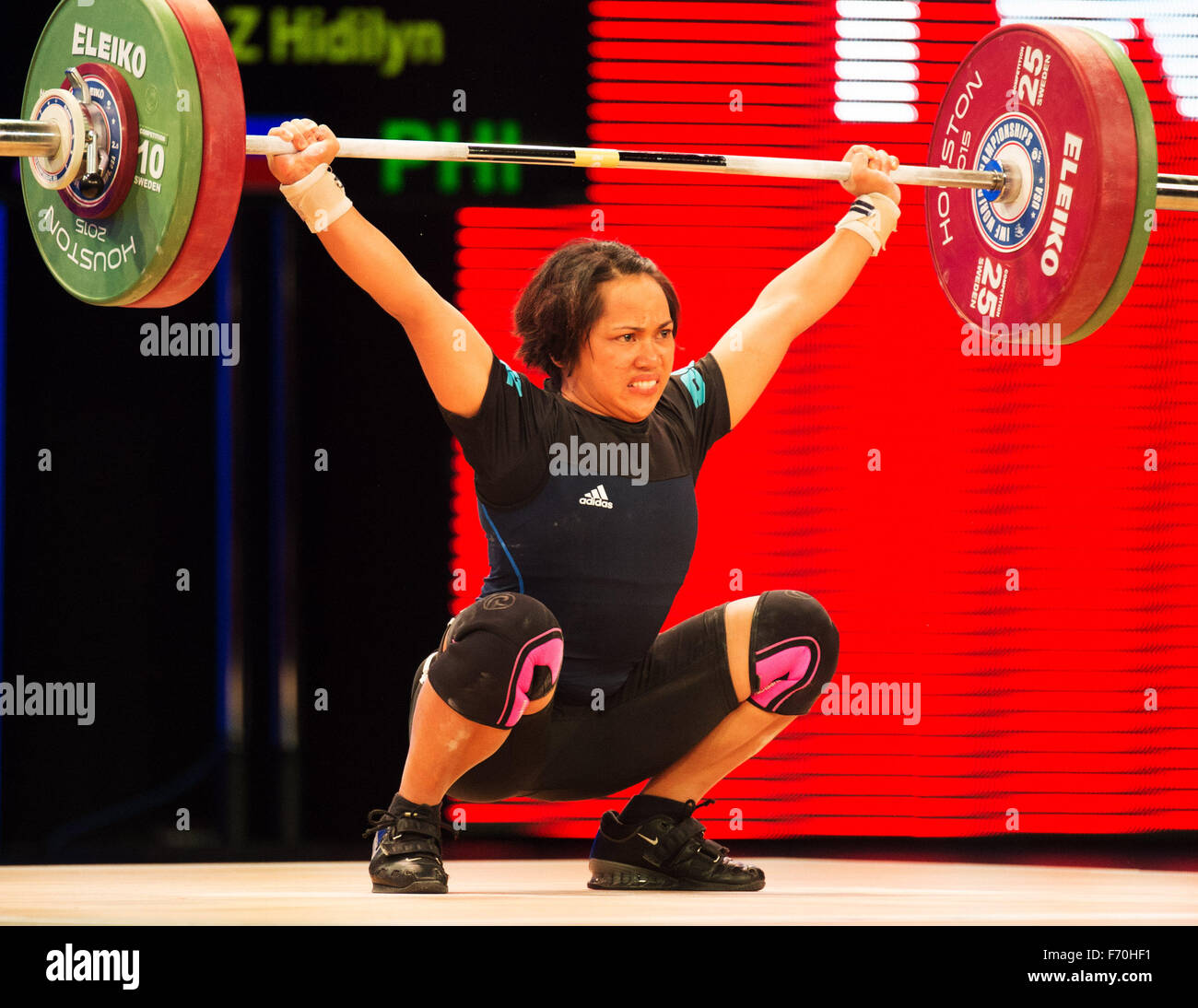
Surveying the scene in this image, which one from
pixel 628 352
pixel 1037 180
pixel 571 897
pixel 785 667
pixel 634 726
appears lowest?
pixel 571 897

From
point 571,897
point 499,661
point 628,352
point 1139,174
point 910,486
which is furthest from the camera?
point 910,486

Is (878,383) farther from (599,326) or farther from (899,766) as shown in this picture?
(599,326)

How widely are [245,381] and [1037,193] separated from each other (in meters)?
1.92

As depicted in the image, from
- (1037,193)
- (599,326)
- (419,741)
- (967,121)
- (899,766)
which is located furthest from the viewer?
(899,766)

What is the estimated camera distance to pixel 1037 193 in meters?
2.87

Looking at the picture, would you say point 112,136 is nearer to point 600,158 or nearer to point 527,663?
point 600,158

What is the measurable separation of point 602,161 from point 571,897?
4.21ft

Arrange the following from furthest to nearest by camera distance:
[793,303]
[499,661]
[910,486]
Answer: [910,486]
[793,303]
[499,661]

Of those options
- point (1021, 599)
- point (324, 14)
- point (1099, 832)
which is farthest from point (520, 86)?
point (1099, 832)

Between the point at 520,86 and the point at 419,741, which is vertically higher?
the point at 520,86

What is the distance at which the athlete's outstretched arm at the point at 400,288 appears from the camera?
2314mm

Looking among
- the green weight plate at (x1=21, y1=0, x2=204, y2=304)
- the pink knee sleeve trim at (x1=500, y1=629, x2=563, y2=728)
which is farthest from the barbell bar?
the pink knee sleeve trim at (x1=500, y1=629, x2=563, y2=728)

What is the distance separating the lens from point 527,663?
2.29 metres

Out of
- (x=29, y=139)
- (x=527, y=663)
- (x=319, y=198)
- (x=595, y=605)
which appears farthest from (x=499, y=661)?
(x=29, y=139)
